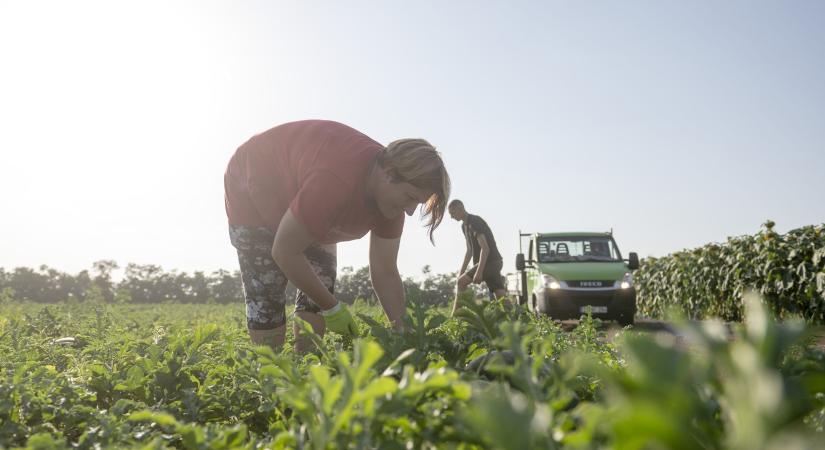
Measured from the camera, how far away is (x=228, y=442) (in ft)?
3.57

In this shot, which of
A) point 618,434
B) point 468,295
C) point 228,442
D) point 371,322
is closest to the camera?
point 618,434

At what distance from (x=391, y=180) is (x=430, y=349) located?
1553 mm

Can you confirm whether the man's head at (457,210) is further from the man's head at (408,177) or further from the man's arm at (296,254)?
the man's arm at (296,254)

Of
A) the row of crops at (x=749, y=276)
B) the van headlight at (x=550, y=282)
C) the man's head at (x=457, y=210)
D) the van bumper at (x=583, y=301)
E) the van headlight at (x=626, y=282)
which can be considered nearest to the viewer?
the man's head at (x=457, y=210)

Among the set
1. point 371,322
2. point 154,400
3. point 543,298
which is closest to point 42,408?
point 154,400

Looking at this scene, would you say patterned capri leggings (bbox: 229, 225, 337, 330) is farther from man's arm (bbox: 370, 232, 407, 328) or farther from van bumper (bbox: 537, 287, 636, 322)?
van bumper (bbox: 537, 287, 636, 322)

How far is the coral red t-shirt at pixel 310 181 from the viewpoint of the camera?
302 cm

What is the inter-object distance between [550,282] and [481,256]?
4463 millimetres

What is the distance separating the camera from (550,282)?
48.8 feet

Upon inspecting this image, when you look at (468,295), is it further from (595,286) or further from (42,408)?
(595,286)

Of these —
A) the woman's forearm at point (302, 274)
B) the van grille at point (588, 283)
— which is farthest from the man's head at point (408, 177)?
the van grille at point (588, 283)

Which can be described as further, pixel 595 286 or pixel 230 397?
pixel 595 286

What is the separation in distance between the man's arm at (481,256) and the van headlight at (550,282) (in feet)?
13.4

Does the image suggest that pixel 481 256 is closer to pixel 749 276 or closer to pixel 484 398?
pixel 749 276
